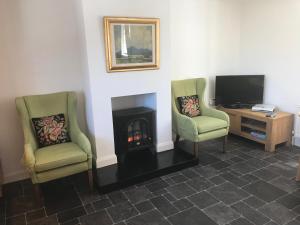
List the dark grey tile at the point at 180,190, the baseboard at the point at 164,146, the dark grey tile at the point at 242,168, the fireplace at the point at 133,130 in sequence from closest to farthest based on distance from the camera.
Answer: the dark grey tile at the point at 180,190
the dark grey tile at the point at 242,168
the fireplace at the point at 133,130
the baseboard at the point at 164,146

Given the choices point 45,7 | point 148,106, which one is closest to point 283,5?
point 148,106

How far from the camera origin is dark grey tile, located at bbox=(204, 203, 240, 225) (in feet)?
7.33

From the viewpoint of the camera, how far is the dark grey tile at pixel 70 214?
91.2 inches

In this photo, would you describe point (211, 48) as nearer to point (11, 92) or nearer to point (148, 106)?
point (148, 106)

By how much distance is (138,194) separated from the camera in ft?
8.83

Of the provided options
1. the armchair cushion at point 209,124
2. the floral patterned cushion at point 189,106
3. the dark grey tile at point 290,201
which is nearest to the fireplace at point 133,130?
the floral patterned cushion at point 189,106

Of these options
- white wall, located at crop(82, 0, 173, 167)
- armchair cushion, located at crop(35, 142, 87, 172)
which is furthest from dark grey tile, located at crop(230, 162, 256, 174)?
armchair cushion, located at crop(35, 142, 87, 172)

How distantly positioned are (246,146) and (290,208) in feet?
5.21

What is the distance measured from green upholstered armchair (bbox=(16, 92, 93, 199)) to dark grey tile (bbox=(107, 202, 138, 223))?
0.44m

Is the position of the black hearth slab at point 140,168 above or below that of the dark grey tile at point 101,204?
above

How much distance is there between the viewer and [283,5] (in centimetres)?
371

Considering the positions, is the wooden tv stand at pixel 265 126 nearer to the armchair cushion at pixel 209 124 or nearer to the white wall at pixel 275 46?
the white wall at pixel 275 46

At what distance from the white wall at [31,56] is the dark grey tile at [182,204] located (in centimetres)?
184

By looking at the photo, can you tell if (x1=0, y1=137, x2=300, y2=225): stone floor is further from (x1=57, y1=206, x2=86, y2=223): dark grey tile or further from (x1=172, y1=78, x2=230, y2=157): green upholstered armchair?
(x1=172, y1=78, x2=230, y2=157): green upholstered armchair
